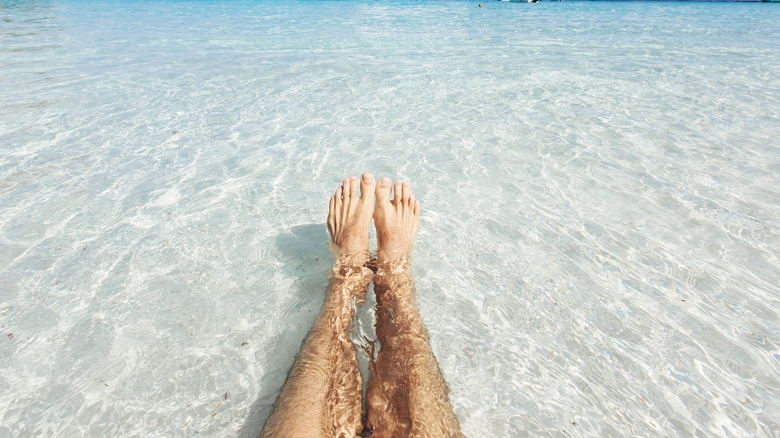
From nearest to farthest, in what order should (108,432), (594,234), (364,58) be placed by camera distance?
(108,432) < (594,234) < (364,58)

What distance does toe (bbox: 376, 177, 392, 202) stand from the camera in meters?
2.36

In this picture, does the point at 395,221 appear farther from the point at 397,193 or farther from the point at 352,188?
the point at 352,188

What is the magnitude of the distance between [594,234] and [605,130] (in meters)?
1.86

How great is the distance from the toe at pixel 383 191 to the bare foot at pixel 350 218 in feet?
0.13

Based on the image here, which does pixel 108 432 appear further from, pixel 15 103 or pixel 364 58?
pixel 364 58

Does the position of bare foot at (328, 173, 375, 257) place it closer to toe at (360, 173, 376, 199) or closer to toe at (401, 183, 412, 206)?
toe at (360, 173, 376, 199)

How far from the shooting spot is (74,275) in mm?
2109

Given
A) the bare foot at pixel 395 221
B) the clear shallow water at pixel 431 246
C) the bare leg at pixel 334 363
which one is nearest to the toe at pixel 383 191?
the bare foot at pixel 395 221

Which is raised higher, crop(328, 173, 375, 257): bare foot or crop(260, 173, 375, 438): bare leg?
crop(328, 173, 375, 257): bare foot

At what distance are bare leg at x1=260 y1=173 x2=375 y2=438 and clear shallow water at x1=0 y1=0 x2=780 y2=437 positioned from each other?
0.54 ft

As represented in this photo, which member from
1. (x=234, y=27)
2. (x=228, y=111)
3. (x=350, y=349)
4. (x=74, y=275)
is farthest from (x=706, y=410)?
(x=234, y=27)

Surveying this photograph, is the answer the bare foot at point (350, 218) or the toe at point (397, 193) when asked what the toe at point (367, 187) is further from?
the toe at point (397, 193)

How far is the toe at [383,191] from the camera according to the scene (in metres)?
2.36

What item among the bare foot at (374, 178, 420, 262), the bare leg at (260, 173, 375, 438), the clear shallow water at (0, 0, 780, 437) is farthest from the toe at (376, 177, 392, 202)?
the clear shallow water at (0, 0, 780, 437)
